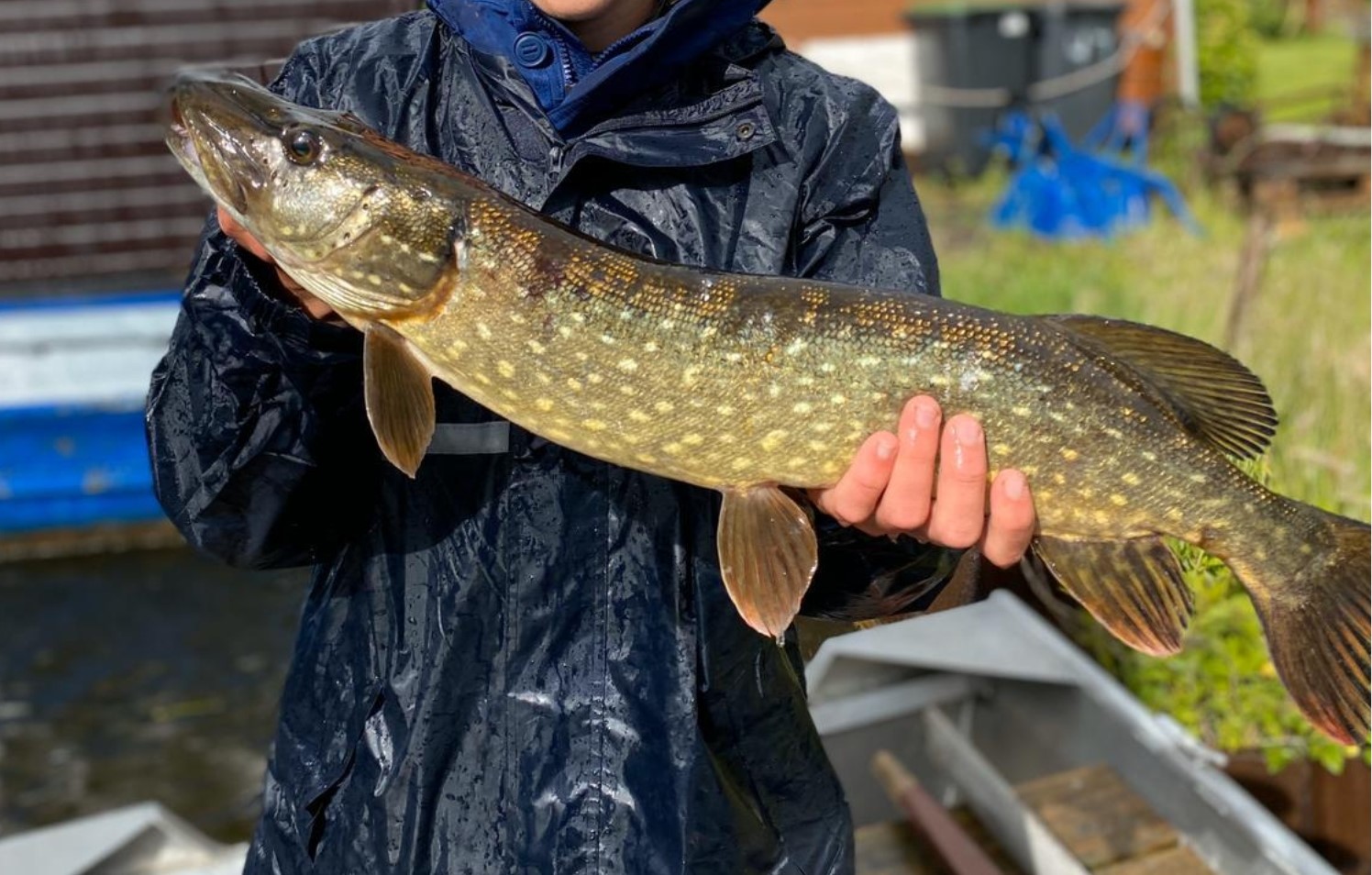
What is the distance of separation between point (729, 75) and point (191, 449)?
884mm

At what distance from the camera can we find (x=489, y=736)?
5.70 ft

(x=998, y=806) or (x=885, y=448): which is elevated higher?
(x=885, y=448)

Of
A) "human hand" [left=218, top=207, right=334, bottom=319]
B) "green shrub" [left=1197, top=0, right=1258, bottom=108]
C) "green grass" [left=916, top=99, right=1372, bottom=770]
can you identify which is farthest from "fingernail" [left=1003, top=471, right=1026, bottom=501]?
"green shrub" [left=1197, top=0, right=1258, bottom=108]

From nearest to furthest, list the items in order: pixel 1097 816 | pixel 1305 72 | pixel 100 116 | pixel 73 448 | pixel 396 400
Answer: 1. pixel 396 400
2. pixel 1097 816
3. pixel 73 448
4. pixel 100 116
5. pixel 1305 72

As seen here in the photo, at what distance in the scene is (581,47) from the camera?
1882 millimetres

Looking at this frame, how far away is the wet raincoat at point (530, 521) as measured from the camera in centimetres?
173

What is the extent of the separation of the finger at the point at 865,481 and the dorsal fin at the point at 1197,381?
0.33 metres

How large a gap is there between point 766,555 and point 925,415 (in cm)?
28

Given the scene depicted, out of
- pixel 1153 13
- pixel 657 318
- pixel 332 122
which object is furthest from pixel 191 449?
pixel 1153 13

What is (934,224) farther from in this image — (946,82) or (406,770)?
(406,770)

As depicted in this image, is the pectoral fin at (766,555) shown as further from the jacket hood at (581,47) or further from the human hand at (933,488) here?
the jacket hood at (581,47)

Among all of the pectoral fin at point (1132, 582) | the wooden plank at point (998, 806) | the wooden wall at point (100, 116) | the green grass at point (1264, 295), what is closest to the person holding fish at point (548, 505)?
the pectoral fin at point (1132, 582)

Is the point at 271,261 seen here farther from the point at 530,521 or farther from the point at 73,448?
the point at 73,448

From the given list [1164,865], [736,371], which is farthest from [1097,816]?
[736,371]
